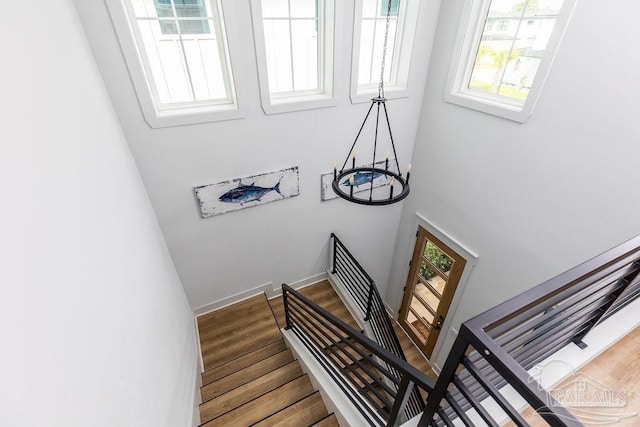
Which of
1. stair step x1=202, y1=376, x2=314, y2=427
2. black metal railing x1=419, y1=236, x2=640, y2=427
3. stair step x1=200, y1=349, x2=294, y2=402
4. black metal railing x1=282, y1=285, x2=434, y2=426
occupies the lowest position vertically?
stair step x1=200, y1=349, x2=294, y2=402

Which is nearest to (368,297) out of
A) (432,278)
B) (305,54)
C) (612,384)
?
(432,278)

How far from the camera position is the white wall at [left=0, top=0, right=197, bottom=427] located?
1.00m

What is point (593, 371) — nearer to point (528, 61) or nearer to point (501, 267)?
point (501, 267)

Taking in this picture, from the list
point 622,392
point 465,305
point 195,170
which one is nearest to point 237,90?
point 195,170

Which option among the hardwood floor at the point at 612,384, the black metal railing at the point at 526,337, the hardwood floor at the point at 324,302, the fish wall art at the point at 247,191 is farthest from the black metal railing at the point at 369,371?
the fish wall art at the point at 247,191

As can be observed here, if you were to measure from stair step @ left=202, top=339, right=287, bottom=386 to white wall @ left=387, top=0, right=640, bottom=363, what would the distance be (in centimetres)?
258

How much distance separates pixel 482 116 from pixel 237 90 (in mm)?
2597

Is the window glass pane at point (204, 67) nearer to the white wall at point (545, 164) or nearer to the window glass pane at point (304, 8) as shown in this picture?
the window glass pane at point (304, 8)

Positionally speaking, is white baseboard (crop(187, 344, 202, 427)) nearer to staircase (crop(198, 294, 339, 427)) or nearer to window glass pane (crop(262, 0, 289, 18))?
staircase (crop(198, 294, 339, 427))

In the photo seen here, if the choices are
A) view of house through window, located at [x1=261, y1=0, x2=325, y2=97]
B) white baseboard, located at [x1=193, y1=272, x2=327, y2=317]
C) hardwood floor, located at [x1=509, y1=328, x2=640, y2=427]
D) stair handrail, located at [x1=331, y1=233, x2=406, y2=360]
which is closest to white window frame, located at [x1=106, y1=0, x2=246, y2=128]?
view of house through window, located at [x1=261, y1=0, x2=325, y2=97]

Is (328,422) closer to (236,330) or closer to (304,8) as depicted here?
(236,330)

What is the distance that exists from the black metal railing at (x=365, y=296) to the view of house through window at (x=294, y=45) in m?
2.07

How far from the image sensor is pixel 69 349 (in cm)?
120
